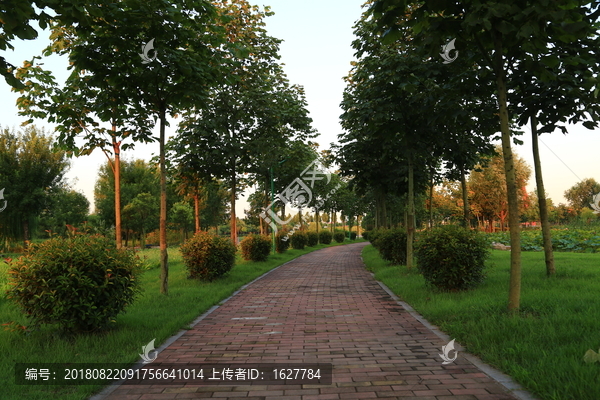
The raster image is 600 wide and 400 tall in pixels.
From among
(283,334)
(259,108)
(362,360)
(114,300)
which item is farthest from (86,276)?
(259,108)

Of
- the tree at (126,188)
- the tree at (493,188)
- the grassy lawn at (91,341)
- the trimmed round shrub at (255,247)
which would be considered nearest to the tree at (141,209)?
the tree at (126,188)

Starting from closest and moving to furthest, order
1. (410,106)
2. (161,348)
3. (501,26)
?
(501,26) < (161,348) < (410,106)

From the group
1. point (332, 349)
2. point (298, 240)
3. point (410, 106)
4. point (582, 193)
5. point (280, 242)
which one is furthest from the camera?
point (582, 193)

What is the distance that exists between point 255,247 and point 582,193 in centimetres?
8361

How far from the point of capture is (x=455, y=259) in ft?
27.9

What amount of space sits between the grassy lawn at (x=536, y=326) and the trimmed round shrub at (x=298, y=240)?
24119 mm

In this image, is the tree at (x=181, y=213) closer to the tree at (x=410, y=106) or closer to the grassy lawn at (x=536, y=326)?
the tree at (x=410, y=106)

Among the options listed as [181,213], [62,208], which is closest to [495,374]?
[62,208]

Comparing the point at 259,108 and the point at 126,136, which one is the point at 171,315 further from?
the point at 259,108

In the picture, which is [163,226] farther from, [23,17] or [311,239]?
[311,239]

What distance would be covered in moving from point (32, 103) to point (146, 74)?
309 cm

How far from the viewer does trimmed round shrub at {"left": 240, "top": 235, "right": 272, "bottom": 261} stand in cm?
1948

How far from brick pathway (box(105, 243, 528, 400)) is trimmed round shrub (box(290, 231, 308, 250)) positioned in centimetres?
2342

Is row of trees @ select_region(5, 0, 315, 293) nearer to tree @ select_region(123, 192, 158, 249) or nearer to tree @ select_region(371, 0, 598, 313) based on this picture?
tree @ select_region(371, 0, 598, 313)
